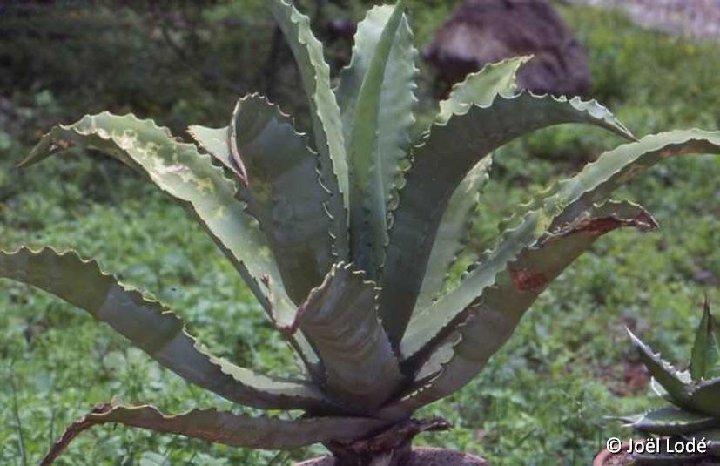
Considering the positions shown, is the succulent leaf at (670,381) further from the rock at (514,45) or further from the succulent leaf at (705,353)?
the rock at (514,45)

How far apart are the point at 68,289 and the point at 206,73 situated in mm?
4957

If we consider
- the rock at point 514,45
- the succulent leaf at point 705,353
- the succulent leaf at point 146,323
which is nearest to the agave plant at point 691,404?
the succulent leaf at point 705,353

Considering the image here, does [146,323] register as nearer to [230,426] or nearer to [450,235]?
[230,426]

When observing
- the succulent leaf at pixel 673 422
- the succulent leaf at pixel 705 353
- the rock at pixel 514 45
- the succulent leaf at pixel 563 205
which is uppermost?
the rock at pixel 514 45

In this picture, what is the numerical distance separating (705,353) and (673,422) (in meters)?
0.19

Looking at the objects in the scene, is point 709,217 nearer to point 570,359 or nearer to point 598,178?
point 570,359

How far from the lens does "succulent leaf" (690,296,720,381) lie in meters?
2.34

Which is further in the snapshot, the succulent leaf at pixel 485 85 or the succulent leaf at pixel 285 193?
the succulent leaf at pixel 485 85

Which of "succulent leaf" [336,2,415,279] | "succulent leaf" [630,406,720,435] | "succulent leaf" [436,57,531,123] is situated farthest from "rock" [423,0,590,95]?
"succulent leaf" [630,406,720,435]

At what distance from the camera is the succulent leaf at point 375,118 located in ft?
7.22

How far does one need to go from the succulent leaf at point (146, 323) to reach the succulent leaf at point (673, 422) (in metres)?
0.62

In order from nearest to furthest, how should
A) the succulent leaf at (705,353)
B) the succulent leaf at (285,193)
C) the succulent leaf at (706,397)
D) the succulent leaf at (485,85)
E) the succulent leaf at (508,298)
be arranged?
the succulent leaf at (508,298) → the succulent leaf at (285,193) → the succulent leaf at (706,397) → the succulent leaf at (705,353) → the succulent leaf at (485,85)

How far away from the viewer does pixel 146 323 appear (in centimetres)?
205

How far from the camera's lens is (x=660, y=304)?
4746mm
